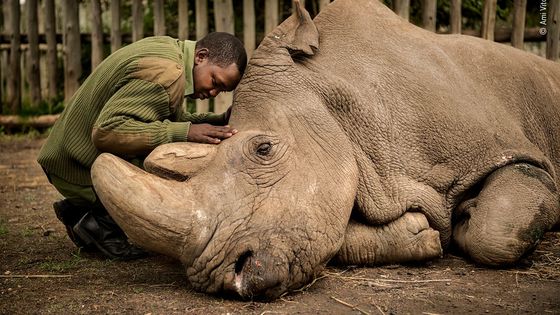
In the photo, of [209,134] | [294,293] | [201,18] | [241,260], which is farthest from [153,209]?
[201,18]

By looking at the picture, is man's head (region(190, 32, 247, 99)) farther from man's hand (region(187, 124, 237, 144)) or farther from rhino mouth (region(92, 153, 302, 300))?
rhino mouth (region(92, 153, 302, 300))

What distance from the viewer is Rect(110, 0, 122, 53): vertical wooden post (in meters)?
8.99

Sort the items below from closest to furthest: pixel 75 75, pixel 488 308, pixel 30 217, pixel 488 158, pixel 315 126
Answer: pixel 488 308 → pixel 315 126 → pixel 488 158 → pixel 30 217 → pixel 75 75

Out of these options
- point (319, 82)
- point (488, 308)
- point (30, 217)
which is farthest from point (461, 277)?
point (30, 217)

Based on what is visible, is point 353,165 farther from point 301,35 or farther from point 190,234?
point 190,234

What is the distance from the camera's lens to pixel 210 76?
13.3ft

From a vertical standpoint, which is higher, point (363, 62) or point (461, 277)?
point (363, 62)

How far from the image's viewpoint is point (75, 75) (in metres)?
9.44

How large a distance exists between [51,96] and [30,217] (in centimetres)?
454

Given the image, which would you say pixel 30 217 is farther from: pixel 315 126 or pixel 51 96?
pixel 51 96

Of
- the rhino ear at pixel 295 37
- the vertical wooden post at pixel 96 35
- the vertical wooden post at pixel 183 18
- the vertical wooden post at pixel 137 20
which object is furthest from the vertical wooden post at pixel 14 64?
the rhino ear at pixel 295 37

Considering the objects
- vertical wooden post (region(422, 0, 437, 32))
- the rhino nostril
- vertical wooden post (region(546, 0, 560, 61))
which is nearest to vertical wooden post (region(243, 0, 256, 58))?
vertical wooden post (region(422, 0, 437, 32))

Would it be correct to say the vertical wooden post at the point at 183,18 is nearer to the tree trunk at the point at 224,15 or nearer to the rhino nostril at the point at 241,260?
the tree trunk at the point at 224,15

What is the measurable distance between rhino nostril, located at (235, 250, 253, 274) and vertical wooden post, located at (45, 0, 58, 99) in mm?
6944
